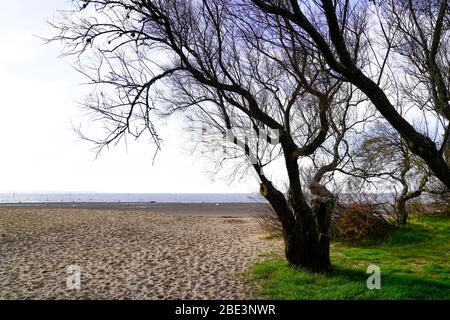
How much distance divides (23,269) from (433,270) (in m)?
10.0

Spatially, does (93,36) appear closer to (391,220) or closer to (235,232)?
(235,232)

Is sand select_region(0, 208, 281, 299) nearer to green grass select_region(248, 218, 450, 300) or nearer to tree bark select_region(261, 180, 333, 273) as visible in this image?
green grass select_region(248, 218, 450, 300)

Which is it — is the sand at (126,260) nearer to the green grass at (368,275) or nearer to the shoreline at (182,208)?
the green grass at (368,275)

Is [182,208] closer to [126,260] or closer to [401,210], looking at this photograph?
[401,210]

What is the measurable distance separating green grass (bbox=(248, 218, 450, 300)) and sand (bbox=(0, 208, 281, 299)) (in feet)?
2.39

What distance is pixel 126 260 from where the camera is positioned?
1034cm

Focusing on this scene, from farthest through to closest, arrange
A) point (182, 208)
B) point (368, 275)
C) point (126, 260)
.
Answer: point (182, 208) → point (126, 260) → point (368, 275)

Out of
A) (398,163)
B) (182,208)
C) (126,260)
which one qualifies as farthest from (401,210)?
(182,208)

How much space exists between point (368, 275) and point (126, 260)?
20.2ft

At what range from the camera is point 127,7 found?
7.19 metres

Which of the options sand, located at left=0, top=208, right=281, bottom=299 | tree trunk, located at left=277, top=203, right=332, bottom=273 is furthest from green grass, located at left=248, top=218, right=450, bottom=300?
sand, located at left=0, top=208, right=281, bottom=299

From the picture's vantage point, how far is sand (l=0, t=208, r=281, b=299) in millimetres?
7562

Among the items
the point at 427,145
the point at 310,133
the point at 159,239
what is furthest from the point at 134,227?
the point at 427,145

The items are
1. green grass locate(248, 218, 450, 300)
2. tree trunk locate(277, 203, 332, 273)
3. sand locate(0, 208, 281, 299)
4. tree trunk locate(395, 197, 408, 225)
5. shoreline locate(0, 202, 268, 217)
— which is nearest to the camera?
green grass locate(248, 218, 450, 300)
